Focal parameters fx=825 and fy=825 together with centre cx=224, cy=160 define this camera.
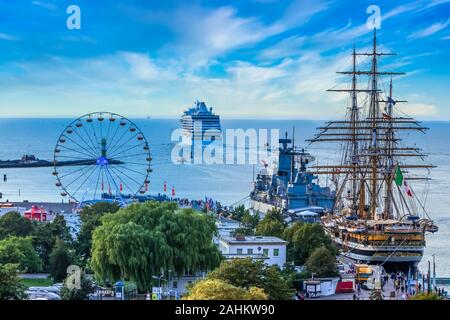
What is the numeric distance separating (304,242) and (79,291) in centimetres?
839

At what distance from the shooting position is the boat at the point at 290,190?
35.0m

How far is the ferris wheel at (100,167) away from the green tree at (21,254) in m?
2.66

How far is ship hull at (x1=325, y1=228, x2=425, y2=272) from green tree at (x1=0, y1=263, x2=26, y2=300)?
14048mm

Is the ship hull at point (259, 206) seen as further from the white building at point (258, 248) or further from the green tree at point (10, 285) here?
the green tree at point (10, 285)

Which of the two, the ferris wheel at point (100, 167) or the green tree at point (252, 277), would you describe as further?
the ferris wheel at point (100, 167)

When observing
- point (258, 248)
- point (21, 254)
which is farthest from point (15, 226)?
point (258, 248)

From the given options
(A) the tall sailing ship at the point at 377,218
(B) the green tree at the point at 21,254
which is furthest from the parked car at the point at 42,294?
(A) the tall sailing ship at the point at 377,218

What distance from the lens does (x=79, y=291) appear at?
12.6 meters

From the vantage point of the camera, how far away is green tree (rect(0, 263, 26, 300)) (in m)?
11.3

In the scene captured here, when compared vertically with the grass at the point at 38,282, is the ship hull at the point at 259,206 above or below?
above

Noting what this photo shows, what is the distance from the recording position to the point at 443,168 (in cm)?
5078
